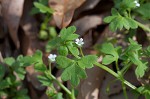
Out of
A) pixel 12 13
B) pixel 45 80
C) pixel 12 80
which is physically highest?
pixel 12 13

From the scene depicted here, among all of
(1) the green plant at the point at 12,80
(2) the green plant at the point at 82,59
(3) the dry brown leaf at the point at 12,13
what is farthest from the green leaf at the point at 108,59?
→ (3) the dry brown leaf at the point at 12,13

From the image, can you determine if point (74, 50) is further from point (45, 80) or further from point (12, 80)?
point (12, 80)

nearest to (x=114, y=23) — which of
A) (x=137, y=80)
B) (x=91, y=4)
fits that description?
(x=137, y=80)

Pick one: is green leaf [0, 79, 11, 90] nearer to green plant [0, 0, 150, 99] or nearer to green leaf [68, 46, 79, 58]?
green plant [0, 0, 150, 99]

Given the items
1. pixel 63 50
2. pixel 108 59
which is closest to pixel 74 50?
pixel 63 50

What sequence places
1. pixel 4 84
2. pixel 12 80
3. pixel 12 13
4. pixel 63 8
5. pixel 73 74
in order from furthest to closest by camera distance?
1. pixel 12 13
2. pixel 63 8
3. pixel 12 80
4. pixel 4 84
5. pixel 73 74

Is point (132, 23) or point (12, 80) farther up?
point (132, 23)
